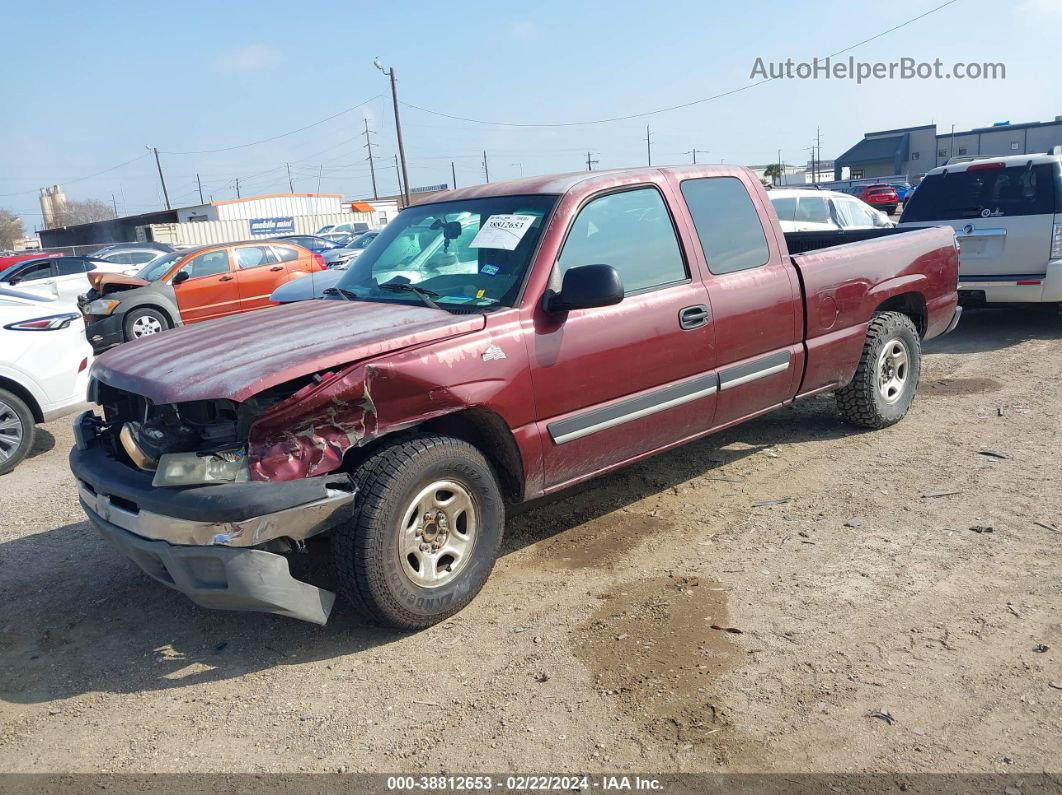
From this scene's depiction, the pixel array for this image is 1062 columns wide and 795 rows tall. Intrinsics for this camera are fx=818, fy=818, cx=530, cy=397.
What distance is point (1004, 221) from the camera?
863 cm

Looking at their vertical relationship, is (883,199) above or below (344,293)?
below

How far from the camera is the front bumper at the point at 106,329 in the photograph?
11875 mm

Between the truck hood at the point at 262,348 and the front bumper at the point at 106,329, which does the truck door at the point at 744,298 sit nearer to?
the truck hood at the point at 262,348

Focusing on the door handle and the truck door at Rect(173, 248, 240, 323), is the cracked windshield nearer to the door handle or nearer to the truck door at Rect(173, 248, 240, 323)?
the door handle

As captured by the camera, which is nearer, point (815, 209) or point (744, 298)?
point (744, 298)

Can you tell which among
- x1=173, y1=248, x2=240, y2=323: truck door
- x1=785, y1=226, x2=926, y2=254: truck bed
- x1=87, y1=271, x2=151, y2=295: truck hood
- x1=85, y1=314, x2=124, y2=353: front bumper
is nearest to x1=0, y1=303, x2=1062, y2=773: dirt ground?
x1=785, y1=226, x2=926, y2=254: truck bed

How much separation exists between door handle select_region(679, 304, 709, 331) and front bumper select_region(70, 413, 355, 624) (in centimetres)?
203

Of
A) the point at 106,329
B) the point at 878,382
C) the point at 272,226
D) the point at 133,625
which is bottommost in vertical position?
the point at 133,625

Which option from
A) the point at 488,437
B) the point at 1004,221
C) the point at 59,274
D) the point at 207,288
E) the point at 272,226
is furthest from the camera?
the point at 272,226

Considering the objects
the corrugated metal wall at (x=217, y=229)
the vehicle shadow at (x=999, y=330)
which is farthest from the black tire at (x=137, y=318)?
the corrugated metal wall at (x=217, y=229)

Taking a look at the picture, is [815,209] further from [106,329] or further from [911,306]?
[106,329]

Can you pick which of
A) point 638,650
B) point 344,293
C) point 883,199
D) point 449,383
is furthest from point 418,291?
point 883,199

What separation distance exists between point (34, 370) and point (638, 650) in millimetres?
5537

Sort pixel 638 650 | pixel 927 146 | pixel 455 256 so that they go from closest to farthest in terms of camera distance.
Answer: pixel 638 650
pixel 455 256
pixel 927 146
